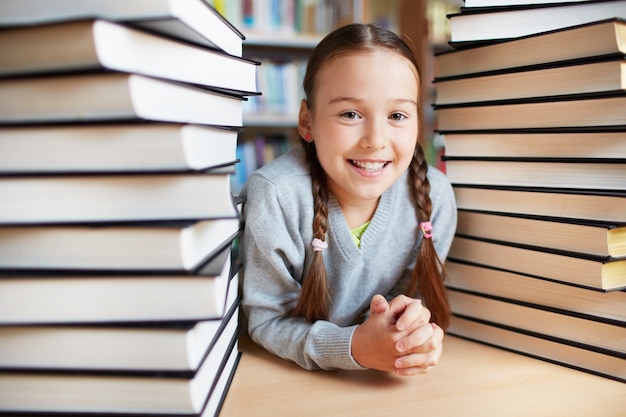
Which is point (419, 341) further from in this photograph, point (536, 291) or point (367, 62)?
point (367, 62)

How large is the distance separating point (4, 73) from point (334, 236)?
50 centimetres

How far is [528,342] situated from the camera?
2.34ft

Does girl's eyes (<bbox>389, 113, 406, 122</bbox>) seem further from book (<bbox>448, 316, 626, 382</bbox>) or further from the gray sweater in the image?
book (<bbox>448, 316, 626, 382</bbox>)

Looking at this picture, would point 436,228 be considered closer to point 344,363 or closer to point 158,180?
point 344,363

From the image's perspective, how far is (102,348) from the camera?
18.7 inches

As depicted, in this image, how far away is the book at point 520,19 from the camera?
2.36 feet

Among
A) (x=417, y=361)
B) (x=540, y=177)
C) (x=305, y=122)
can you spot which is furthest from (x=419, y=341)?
(x=305, y=122)

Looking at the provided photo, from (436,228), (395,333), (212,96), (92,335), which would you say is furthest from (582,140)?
(92,335)

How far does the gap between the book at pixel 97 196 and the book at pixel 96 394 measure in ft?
0.49

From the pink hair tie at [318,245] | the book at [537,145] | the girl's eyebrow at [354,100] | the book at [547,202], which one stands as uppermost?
the girl's eyebrow at [354,100]

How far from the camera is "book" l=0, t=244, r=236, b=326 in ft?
1.52

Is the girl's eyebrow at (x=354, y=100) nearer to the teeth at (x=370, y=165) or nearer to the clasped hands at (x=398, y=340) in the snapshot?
the teeth at (x=370, y=165)

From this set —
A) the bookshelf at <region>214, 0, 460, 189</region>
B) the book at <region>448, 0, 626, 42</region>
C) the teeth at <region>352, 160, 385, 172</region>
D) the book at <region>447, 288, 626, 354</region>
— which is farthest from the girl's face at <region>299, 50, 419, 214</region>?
the bookshelf at <region>214, 0, 460, 189</region>

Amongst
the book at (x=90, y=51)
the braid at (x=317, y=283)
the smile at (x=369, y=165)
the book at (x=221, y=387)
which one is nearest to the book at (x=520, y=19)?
the smile at (x=369, y=165)
